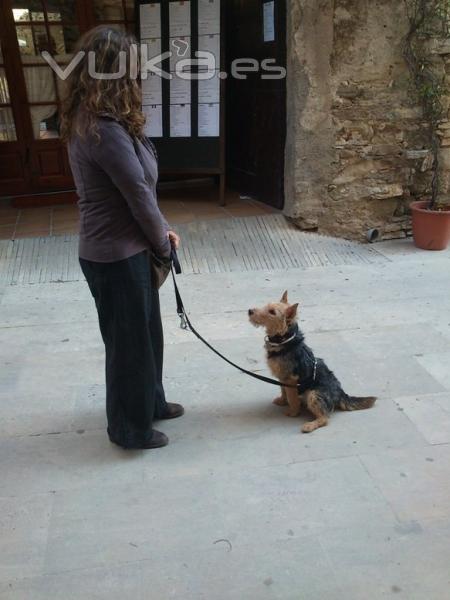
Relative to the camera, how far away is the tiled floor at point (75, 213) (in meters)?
5.62

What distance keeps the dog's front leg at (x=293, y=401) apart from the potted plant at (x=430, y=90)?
3.17m

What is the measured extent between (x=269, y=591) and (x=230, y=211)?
4524 mm

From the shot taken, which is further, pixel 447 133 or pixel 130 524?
pixel 447 133

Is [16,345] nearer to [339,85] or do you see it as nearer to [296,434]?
[296,434]

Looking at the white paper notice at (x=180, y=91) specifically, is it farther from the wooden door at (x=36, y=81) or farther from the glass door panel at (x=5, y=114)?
the glass door panel at (x=5, y=114)

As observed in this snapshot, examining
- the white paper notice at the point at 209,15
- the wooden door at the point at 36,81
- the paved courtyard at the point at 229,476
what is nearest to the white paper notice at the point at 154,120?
the white paper notice at the point at 209,15

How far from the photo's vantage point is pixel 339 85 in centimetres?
530

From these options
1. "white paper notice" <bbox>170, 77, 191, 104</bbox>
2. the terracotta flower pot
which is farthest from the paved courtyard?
"white paper notice" <bbox>170, 77, 191, 104</bbox>

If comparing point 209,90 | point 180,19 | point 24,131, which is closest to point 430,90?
point 209,90

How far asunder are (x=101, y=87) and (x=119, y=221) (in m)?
0.53

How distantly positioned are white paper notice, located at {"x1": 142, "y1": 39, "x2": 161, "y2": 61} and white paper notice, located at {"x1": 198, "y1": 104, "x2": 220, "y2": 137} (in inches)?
26.6

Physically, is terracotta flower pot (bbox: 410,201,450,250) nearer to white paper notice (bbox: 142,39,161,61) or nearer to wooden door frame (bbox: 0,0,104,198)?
white paper notice (bbox: 142,39,161,61)

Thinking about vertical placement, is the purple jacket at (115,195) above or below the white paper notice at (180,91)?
below

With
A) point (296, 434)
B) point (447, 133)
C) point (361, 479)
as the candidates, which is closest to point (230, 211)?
point (447, 133)
